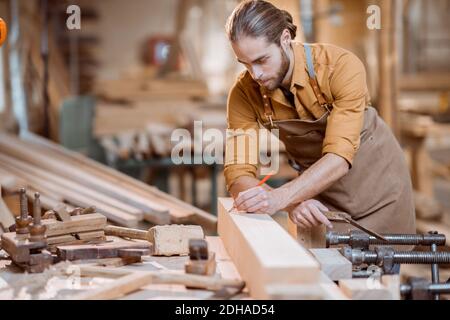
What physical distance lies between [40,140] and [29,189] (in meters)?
2.39

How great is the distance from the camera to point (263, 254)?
195cm

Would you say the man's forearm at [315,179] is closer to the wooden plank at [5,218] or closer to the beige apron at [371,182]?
the beige apron at [371,182]

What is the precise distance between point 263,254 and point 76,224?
2.97 ft

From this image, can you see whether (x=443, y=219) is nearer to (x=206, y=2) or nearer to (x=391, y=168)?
(x=391, y=168)

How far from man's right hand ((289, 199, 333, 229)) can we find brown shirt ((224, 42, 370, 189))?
Result: 0.76ft

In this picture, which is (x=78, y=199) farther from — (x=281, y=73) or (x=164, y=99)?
(x=164, y=99)

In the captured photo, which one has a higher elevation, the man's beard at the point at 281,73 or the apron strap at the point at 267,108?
the man's beard at the point at 281,73

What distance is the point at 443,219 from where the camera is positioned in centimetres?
808

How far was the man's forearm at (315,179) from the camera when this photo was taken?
2.78 metres

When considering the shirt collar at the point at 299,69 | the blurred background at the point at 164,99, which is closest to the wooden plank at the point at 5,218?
the blurred background at the point at 164,99

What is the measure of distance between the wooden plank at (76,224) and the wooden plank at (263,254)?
499 mm

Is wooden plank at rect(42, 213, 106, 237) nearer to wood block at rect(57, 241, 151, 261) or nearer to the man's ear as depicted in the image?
wood block at rect(57, 241, 151, 261)
